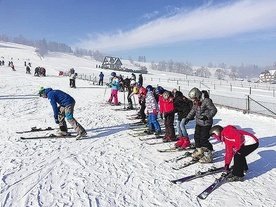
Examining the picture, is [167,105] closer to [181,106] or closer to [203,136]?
[181,106]

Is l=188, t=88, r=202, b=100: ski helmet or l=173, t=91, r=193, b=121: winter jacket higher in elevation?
l=188, t=88, r=202, b=100: ski helmet

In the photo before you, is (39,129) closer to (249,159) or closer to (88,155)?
(88,155)

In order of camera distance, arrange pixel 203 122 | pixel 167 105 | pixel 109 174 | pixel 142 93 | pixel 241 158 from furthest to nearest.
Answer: pixel 142 93 < pixel 167 105 < pixel 203 122 < pixel 109 174 < pixel 241 158

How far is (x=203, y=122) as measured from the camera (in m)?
6.66

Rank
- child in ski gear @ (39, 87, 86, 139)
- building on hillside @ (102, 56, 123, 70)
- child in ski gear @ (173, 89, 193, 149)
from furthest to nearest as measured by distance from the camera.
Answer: building on hillside @ (102, 56, 123, 70)
child in ski gear @ (39, 87, 86, 139)
child in ski gear @ (173, 89, 193, 149)

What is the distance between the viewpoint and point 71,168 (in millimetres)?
6238

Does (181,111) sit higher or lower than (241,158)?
higher

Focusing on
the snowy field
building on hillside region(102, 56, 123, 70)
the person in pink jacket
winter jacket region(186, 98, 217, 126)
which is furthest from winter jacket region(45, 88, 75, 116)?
building on hillside region(102, 56, 123, 70)

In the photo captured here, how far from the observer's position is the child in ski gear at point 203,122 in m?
6.57

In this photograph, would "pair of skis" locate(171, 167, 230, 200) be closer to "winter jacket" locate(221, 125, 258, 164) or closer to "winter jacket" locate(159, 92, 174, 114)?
"winter jacket" locate(221, 125, 258, 164)

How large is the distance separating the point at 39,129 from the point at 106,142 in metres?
3.02

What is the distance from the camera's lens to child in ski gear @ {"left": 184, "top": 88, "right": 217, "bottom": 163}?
657 cm

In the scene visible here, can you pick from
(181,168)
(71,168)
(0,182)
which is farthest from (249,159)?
(0,182)

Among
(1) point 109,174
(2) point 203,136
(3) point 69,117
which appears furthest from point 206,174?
(3) point 69,117
